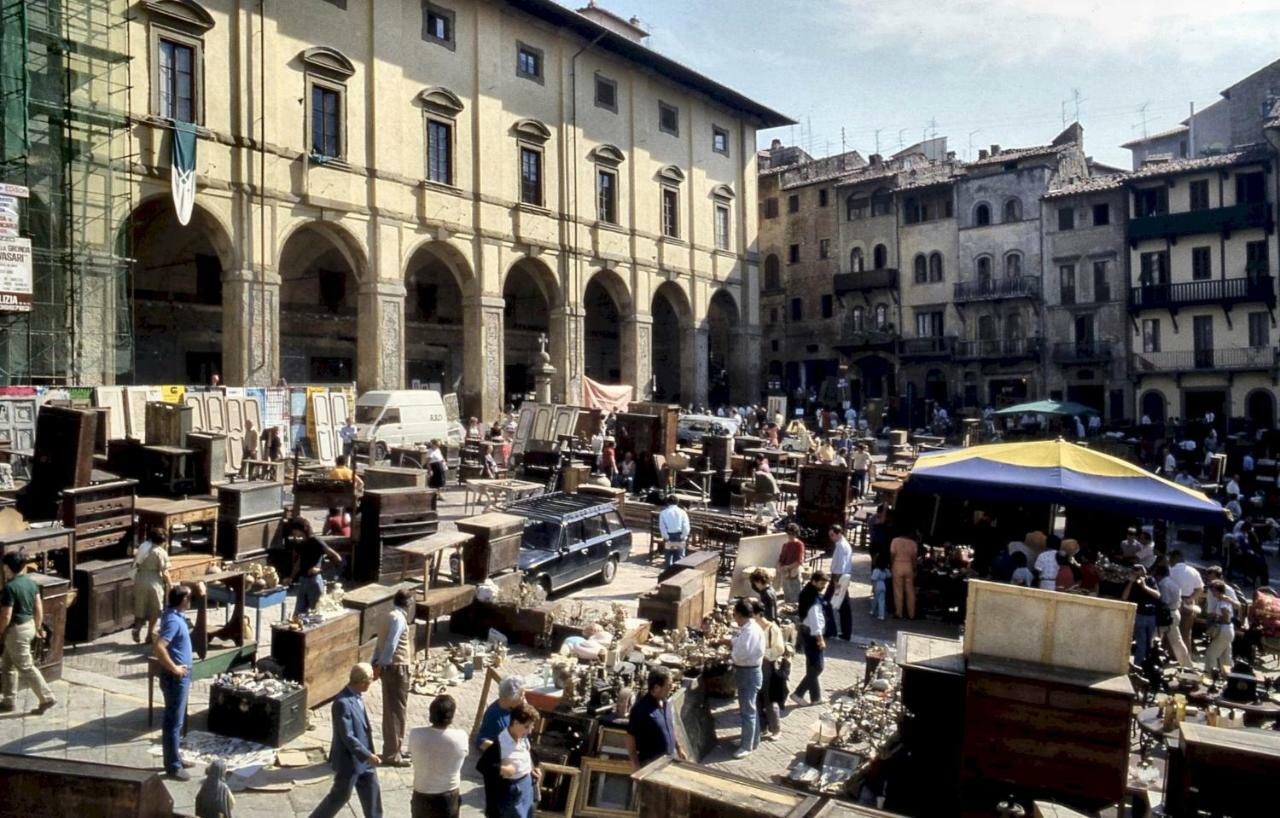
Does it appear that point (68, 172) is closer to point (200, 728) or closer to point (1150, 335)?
point (200, 728)

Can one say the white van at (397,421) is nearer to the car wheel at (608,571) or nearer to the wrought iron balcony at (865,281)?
the car wheel at (608,571)

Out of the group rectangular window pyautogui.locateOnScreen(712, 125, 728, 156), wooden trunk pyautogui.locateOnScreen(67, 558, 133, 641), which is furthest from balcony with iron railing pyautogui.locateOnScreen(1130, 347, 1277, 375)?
wooden trunk pyautogui.locateOnScreen(67, 558, 133, 641)

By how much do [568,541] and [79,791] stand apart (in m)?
8.52

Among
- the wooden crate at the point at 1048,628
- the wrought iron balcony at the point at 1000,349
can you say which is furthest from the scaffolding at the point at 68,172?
the wrought iron balcony at the point at 1000,349

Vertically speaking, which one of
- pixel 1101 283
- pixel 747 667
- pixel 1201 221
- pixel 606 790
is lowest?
pixel 606 790

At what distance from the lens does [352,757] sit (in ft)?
20.5

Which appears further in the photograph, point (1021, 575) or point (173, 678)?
point (1021, 575)

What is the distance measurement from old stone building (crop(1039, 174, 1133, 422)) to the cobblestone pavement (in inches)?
1370

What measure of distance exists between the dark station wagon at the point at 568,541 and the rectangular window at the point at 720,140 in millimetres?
30192

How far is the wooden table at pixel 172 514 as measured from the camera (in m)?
12.2

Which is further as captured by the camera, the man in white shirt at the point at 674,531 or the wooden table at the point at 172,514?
the man in white shirt at the point at 674,531

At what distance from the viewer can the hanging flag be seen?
74.6 feet

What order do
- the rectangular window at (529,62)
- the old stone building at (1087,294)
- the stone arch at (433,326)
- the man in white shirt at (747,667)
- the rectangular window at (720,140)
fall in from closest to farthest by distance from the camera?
the man in white shirt at (747,667) → the rectangular window at (529,62) → the stone arch at (433,326) → the old stone building at (1087,294) → the rectangular window at (720,140)

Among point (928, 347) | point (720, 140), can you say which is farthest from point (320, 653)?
point (928, 347)
